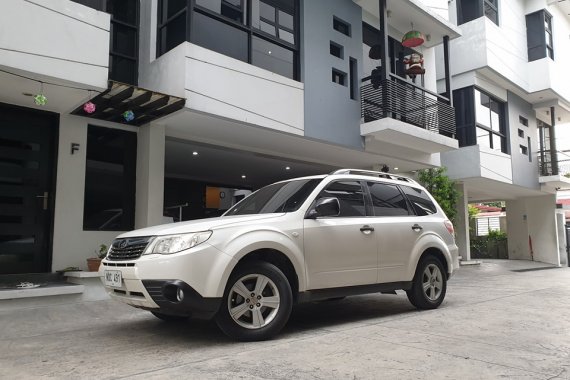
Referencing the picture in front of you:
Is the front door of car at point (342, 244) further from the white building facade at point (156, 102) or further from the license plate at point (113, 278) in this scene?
the white building facade at point (156, 102)

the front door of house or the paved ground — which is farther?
the front door of house

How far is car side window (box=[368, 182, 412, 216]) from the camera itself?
5988mm

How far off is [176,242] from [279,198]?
1535 millimetres

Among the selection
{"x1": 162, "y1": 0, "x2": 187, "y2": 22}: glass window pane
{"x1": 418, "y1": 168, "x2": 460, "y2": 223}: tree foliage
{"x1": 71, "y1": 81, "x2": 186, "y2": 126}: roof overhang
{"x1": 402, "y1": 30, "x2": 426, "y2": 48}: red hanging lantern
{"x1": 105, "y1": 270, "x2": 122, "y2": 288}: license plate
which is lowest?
{"x1": 105, "y1": 270, "x2": 122, "y2": 288}: license plate

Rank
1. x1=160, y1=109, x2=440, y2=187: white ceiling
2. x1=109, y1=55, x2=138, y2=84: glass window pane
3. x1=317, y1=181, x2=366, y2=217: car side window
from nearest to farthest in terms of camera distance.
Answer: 1. x1=317, y1=181, x2=366, y2=217: car side window
2. x1=160, y1=109, x2=440, y2=187: white ceiling
3. x1=109, y1=55, x2=138, y2=84: glass window pane

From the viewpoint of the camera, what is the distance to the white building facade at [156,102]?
6.77 metres

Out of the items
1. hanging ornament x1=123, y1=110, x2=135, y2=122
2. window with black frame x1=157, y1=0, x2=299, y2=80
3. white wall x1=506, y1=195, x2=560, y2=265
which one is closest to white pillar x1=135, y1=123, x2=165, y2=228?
hanging ornament x1=123, y1=110, x2=135, y2=122

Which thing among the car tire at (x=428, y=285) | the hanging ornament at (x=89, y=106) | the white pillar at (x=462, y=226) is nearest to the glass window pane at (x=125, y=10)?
the hanging ornament at (x=89, y=106)

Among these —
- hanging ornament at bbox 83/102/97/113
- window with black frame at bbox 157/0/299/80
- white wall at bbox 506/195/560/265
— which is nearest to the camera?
hanging ornament at bbox 83/102/97/113

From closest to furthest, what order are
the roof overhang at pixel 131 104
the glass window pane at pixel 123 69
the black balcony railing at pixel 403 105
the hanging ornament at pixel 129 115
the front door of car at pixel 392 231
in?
the front door of car at pixel 392 231, the roof overhang at pixel 131 104, the hanging ornament at pixel 129 115, the glass window pane at pixel 123 69, the black balcony railing at pixel 403 105

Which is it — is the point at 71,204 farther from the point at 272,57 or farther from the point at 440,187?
the point at 440,187

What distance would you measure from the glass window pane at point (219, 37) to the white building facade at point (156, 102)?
2 cm

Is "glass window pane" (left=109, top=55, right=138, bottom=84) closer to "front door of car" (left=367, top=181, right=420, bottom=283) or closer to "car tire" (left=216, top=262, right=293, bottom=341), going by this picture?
"front door of car" (left=367, top=181, right=420, bottom=283)

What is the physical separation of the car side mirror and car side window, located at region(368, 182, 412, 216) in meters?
1.01
